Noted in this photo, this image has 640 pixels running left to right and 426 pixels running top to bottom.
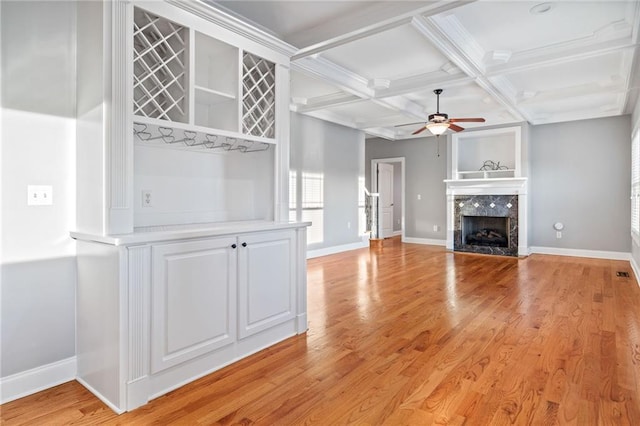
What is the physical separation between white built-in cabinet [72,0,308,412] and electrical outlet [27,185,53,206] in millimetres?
187

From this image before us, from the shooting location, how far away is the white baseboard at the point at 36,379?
2090 mm

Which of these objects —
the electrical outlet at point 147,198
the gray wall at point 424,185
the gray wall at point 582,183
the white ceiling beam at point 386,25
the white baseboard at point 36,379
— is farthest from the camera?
the gray wall at point 424,185

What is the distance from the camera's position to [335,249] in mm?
7531

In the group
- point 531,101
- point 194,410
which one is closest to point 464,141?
point 531,101

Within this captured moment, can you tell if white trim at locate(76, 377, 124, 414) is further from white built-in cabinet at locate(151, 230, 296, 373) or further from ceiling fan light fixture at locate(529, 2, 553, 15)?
ceiling fan light fixture at locate(529, 2, 553, 15)

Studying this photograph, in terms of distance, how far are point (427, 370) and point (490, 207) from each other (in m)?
5.70

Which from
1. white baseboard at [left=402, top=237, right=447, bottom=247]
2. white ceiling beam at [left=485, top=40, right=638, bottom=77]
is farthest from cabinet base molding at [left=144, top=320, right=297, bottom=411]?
white baseboard at [left=402, top=237, right=447, bottom=247]

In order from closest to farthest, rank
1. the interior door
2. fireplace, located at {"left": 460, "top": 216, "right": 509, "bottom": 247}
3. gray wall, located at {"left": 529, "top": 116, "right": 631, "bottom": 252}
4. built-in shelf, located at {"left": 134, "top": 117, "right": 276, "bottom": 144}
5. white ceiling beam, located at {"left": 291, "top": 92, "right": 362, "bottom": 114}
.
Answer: built-in shelf, located at {"left": 134, "top": 117, "right": 276, "bottom": 144} → white ceiling beam, located at {"left": 291, "top": 92, "right": 362, "bottom": 114} → gray wall, located at {"left": 529, "top": 116, "right": 631, "bottom": 252} → fireplace, located at {"left": 460, "top": 216, "right": 509, "bottom": 247} → the interior door

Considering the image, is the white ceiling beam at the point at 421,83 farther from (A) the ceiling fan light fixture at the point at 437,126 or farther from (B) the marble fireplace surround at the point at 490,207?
(B) the marble fireplace surround at the point at 490,207

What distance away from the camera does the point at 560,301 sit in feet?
13.3

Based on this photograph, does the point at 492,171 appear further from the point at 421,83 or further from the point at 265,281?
the point at 265,281

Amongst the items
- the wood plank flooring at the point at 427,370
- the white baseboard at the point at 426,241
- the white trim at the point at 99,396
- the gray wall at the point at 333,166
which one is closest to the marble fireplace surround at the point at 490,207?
the white baseboard at the point at 426,241

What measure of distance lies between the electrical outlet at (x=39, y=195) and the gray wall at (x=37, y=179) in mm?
21

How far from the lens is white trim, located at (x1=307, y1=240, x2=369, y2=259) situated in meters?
6.94
